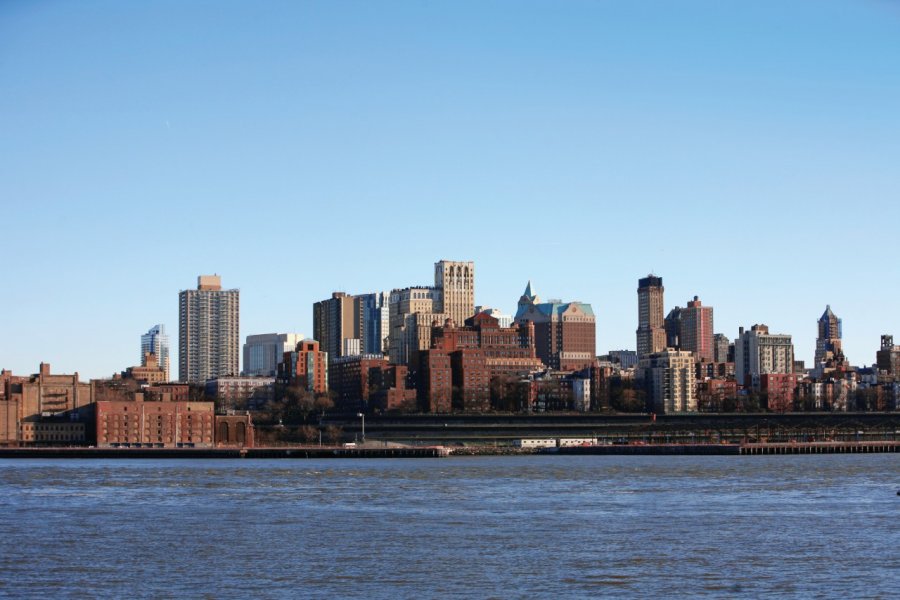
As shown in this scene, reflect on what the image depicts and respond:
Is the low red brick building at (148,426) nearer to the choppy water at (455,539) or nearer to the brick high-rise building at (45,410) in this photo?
the brick high-rise building at (45,410)

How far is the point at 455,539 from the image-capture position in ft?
169

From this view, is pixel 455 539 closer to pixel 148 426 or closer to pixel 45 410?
pixel 148 426

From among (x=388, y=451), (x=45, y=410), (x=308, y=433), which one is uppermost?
(x=45, y=410)

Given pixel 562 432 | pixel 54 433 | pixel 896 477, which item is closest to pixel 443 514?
pixel 896 477

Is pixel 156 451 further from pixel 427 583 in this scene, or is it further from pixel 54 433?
pixel 427 583

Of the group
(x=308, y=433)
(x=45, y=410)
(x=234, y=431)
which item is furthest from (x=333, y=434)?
(x=45, y=410)

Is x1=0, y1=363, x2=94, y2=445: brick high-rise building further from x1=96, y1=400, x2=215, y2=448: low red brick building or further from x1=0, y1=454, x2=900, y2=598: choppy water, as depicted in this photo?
x1=0, y1=454, x2=900, y2=598: choppy water

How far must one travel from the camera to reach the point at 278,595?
39219 millimetres

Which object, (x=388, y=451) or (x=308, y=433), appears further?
(x=308, y=433)

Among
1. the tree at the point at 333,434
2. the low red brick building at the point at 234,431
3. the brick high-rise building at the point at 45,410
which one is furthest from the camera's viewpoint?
the tree at the point at 333,434

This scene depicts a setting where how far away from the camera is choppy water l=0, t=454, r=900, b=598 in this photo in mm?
40906

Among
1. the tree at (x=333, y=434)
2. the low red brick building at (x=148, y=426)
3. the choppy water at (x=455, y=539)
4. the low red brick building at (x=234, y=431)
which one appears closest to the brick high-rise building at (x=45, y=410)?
the low red brick building at (x=148, y=426)

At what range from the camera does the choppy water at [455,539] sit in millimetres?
40906

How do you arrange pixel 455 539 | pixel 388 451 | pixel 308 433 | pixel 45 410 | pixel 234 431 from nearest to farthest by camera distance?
pixel 455 539
pixel 388 451
pixel 234 431
pixel 45 410
pixel 308 433
